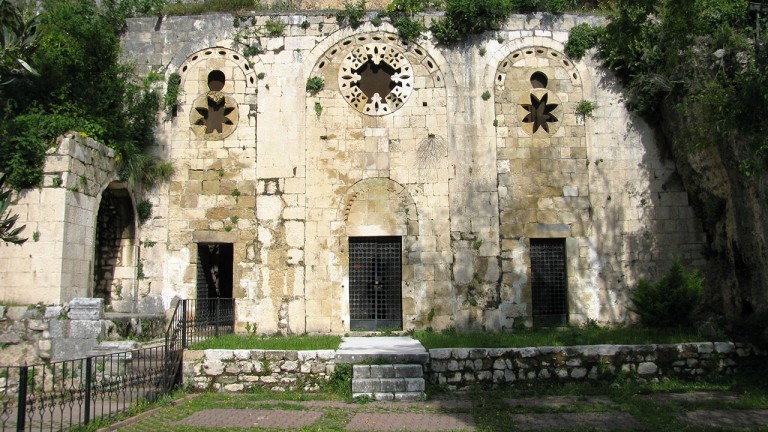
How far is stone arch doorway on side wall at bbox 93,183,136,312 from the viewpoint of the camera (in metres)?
14.3

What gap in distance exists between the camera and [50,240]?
11.5m

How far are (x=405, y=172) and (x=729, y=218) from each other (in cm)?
749

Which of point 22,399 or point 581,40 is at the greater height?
point 581,40

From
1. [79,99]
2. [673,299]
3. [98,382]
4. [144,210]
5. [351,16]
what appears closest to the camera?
[98,382]

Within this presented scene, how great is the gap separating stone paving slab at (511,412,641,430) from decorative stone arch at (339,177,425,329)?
239 inches

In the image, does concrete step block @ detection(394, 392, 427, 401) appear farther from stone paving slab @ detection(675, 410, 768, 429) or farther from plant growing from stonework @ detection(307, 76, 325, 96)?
plant growing from stonework @ detection(307, 76, 325, 96)

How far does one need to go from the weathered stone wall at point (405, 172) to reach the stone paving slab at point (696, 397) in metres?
4.60

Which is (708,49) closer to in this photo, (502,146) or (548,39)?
(548,39)

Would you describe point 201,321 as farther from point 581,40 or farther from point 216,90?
point 581,40

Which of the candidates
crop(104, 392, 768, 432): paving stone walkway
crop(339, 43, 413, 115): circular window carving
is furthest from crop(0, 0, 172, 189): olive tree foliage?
crop(104, 392, 768, 432): paving stone walkway

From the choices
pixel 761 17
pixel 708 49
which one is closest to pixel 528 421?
pixel 708 49

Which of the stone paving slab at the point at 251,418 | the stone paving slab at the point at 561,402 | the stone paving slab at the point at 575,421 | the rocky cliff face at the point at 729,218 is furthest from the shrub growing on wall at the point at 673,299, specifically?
the stone paving slab at the point at 251,418

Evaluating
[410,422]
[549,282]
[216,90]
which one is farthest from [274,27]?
[410,422]

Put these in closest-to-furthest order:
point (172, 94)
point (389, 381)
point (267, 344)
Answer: point (389, 381), point (267, 344), point (172, 94)
